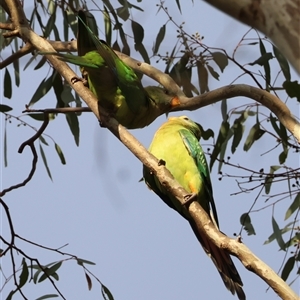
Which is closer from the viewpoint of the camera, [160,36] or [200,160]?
[200,160]

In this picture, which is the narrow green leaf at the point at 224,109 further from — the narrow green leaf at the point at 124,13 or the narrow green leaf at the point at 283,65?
the narrow green leaf at the point at 124,13

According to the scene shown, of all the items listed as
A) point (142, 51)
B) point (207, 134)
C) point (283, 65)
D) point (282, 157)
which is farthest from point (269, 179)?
point (142, 51)

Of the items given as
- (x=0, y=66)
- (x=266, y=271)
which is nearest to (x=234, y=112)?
(x=0, y=66)

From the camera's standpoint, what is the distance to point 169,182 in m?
2.16

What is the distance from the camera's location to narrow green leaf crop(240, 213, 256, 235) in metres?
3.47

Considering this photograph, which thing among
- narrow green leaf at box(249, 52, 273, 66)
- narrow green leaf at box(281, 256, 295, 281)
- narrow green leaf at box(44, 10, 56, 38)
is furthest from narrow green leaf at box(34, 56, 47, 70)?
narrow green leaf at box(281, 256, 295, 281)

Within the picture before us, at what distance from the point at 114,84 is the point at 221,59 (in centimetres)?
67

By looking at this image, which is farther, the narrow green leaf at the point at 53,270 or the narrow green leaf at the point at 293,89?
the narrow green leaf at the point at 53,270

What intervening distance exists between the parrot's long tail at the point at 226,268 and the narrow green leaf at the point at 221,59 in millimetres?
856

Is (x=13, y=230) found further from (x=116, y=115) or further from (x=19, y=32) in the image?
(x=19, y=32)

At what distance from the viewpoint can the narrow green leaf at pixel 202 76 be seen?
10.9 feet

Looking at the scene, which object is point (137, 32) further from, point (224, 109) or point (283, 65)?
point (283, 65)

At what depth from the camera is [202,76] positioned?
3365mm

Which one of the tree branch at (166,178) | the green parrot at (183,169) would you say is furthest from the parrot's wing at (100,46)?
the green parrot at (183,169)
